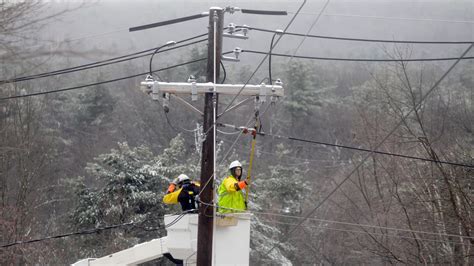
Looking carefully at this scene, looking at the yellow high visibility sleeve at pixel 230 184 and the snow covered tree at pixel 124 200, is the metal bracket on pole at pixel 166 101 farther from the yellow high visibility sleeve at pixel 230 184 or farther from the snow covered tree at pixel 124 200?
the snow covered tree at pixel 124 200

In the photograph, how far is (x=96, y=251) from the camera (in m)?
29.1

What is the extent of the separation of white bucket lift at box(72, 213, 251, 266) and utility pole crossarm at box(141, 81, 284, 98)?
2.26 meters

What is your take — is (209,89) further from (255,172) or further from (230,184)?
(255,172)

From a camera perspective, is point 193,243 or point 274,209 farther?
point 274,209

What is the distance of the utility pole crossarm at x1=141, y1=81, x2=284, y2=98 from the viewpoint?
14211 mm

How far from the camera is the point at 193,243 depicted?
14.7 m

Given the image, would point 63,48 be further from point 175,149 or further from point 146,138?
point 146,138

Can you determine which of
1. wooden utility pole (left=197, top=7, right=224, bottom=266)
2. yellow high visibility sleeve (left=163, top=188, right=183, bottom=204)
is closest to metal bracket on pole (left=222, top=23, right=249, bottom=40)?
wooden utility pole (left=197, top=7, right=224, bottom=266)

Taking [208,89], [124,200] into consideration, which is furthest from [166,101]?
[124,200]

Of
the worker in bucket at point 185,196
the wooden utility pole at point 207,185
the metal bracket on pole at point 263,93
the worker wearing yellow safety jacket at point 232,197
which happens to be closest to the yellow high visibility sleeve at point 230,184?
the worker wearing yellow safety jacket at point 232,197

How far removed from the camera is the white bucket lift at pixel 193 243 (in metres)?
14.2

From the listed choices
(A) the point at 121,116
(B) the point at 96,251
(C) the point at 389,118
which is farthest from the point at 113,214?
(A) the point at 121,116

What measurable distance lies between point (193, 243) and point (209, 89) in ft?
9.71

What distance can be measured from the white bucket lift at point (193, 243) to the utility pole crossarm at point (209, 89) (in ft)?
7.41
